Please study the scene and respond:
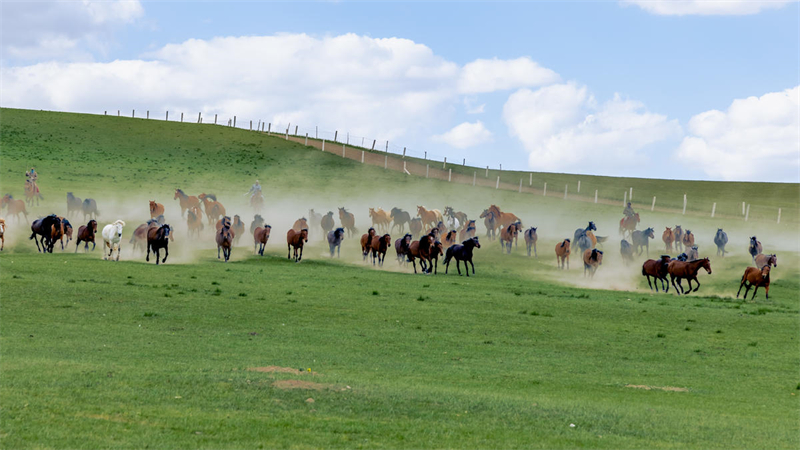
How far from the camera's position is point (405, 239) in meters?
42.2

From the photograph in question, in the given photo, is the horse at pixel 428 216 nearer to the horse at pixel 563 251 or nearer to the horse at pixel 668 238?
the horse at pixel 563 251

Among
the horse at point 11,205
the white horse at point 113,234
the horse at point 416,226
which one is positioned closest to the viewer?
the white horse at point 113,234

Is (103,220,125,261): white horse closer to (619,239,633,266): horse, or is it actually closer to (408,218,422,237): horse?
(408,218,422,237): horse

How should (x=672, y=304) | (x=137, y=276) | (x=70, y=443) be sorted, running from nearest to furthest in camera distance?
(x=70, y=443) → (x=137, y=276) → (x=672, y=304)

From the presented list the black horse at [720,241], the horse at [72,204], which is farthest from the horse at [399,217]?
the horse at [72,204]

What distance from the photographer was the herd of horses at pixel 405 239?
37.4 m

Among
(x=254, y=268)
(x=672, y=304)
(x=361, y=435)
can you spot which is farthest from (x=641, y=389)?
(x=254, y=268)

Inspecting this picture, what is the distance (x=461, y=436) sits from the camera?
1225cm

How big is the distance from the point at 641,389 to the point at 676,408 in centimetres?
204

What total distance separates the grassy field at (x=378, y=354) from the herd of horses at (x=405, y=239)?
1.19 meters

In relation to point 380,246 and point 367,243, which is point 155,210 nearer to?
point 367,243

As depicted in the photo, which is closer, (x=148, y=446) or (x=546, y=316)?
(x=148, y=446)

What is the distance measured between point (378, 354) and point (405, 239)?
22241mm

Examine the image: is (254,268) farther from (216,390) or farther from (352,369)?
(216,390)
